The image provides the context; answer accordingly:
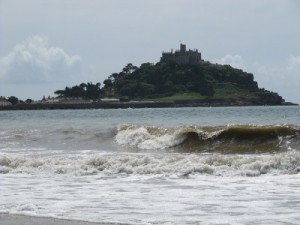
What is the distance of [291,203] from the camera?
10.3 m

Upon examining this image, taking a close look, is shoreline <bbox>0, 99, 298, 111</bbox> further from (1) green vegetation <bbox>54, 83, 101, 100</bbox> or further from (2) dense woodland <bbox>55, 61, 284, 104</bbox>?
(1) green vegetation <bbox>54, 83, 101, 100</bbox>

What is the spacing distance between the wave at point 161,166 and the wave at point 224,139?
4755 mm

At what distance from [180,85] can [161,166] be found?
472ft

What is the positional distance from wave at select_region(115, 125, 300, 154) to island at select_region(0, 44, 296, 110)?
120m

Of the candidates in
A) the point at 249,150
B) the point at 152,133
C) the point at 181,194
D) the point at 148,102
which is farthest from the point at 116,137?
the point at 148,102

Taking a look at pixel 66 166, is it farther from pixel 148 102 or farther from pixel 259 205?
pixel 148 102

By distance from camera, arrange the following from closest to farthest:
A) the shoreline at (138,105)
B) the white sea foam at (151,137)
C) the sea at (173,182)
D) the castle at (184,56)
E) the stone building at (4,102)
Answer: the sea at (173,182) → the white sea foam at (151,137) → the shoreline at (138,105) → the stone building at (4,102) → the castle at (184,56)

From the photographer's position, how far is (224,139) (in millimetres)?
22984

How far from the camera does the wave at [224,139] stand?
21.5m

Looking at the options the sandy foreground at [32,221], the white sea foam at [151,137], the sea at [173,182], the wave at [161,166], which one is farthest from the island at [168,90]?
the sandy foreground at [32,221]

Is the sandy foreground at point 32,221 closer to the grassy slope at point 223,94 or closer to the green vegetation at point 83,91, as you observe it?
the grassy slope at point 223,94

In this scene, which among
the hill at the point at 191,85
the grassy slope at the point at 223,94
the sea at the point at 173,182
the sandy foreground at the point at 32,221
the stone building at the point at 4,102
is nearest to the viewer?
the sandy foreground at the point at 32,221

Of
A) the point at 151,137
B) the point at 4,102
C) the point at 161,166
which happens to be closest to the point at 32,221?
the point at 161,166

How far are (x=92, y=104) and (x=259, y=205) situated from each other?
142501mm
